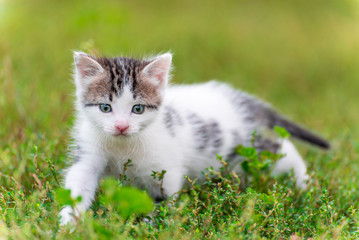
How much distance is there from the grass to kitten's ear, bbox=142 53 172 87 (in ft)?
2.44

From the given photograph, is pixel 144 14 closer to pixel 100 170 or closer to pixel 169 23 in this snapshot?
pixel 169 23

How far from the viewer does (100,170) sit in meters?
2.99

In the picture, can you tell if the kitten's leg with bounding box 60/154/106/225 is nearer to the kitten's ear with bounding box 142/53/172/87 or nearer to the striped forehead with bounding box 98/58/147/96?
the striped forehead with bounding box 98/58/147/96

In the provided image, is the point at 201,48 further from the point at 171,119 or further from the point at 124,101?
the point at 124,101

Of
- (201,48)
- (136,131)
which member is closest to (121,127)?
→ (136,131)

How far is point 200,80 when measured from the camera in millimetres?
5984

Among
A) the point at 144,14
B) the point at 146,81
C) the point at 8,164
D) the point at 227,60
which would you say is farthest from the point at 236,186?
the point at 144,14

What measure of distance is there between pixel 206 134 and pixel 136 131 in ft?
2.53

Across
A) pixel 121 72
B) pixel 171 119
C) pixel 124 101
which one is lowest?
pixel 171 119

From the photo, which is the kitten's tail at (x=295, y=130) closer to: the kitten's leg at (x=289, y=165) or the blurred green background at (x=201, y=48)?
the kitten's leg at (x=289, y=165)

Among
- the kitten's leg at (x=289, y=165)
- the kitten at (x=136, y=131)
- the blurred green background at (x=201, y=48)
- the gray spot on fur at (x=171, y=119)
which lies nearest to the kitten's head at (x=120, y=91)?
the kitten at (x=136, y=131)

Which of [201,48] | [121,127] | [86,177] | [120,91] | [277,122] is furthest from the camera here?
[201,48]

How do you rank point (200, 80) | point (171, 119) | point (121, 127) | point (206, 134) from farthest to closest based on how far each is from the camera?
point (200, 80), point (206, 134), point (171, 119), point (121, 127)

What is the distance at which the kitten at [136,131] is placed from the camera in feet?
9.15
